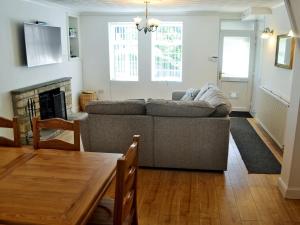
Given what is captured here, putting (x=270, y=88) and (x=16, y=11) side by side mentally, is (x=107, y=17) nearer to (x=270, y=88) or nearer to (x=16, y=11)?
(x=16, y=11)

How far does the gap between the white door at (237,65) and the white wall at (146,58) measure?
210mm

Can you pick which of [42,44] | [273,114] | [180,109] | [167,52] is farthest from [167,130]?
[167,52]

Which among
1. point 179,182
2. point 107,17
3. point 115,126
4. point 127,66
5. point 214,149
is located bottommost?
point 179,182

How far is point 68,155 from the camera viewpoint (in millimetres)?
2051

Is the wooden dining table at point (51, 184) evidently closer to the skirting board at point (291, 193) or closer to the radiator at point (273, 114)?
the skirting board at point (291, 193)

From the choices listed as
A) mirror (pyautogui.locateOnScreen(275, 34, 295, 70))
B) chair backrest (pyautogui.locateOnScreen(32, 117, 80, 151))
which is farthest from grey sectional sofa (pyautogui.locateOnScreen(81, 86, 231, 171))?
mirror (pyautogui.locateOnScreen(275, 34, 295, 70))

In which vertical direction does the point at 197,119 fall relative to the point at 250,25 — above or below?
below

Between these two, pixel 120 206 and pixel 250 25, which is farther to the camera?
pixel 250 25

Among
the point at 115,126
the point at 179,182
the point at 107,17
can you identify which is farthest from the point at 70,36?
the point at 179,182

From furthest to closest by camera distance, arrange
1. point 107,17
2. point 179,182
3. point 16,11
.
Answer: point 107,17 → point 16,11 → point 179,182

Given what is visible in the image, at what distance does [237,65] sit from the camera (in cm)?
686

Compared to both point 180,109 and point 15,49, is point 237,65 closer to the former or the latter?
point 180,109

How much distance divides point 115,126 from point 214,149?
1.26 m

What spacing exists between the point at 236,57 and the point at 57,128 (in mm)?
5625
